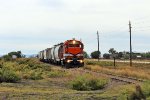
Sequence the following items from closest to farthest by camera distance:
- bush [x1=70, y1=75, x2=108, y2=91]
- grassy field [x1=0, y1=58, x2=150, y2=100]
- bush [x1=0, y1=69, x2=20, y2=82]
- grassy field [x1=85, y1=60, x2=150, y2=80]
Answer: grassy field [x1=0, y1=58, x2=150, y2=100]
bush [x1=70, y1=75, x2=108, y2=91]
bush [x1=0, y1=69, x2=20, y2=82]
grassy field [x1=85, y1=60, x2=150, y2=80]

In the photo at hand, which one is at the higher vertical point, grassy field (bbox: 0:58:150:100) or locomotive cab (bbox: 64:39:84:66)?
locomotive cab (bbox: 64:39:84:66)

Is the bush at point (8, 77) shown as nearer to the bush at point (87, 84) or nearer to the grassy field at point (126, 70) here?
the bush at point (87, 84)

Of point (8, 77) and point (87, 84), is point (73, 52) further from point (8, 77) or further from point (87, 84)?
point (87, 84)

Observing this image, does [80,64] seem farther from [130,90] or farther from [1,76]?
[130,90]

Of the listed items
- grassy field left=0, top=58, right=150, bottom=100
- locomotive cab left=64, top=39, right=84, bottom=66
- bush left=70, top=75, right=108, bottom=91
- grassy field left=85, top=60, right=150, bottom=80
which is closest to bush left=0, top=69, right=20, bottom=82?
grassy field left=0, top=58, right=150, bottom=100

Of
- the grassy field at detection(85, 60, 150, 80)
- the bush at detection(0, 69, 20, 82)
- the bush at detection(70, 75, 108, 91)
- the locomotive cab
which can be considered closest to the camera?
the bush at detection(70, 75, 108, 91)

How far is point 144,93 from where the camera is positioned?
1614 cm

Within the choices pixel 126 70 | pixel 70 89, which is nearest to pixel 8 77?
pixel 70 89

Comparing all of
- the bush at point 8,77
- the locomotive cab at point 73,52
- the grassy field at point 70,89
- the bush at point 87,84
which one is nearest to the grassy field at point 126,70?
the locomotive cab at point 73,52

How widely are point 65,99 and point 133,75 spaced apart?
2016 cm

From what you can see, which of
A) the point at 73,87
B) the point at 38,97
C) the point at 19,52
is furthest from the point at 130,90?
the point at 19,52

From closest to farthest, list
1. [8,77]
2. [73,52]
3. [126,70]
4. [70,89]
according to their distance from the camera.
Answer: [70,89], [8,77], [126,70], [73,52]

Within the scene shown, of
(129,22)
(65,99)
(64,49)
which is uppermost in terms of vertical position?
(129,22)

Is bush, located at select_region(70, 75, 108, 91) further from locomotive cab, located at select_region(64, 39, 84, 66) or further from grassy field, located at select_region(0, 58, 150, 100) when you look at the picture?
locomotive cab, located at select_region(64, 39, 84, 66)
